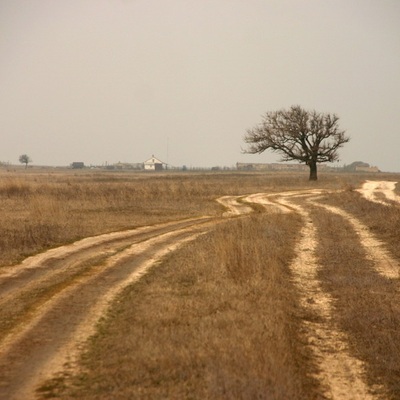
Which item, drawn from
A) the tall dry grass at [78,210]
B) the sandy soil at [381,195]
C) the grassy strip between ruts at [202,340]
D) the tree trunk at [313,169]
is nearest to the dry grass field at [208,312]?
the grassy strip between ruts at [202,340]

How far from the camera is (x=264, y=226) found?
21.8 m

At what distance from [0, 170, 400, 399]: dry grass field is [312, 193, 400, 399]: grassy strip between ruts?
3 cm

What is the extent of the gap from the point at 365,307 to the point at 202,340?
4259 millimetres

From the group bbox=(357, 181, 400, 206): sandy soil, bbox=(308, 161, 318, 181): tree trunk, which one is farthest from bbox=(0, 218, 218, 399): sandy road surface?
bbox=(308, 161, 318, 181): tree trunk

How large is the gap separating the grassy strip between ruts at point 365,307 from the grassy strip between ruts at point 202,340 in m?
0.89

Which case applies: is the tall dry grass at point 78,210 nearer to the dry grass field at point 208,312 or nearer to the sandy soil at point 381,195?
the dry grass field at point 208,312

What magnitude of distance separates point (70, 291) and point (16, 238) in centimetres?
762

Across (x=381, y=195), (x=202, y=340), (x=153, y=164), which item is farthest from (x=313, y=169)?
(x=153, y=164)

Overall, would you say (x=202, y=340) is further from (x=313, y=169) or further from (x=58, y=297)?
(x=313, y=169)

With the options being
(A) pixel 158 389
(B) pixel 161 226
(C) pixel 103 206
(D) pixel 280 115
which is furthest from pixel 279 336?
(D) pixel 280 115

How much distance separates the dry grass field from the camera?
693 centimetres

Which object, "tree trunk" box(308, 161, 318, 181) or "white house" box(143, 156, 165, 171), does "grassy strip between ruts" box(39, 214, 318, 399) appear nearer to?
"tree trunk" box(308, 161, 318, 181)

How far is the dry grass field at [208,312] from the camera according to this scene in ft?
22.7

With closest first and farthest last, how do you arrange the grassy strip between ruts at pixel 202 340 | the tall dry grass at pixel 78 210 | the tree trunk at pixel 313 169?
the grassy strip between ruts at pixel 202 340 < the tall dry grass at pixel 78 210 < the tree trunk at pixel 313 169
